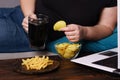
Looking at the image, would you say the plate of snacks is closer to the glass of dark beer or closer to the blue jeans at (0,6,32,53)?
the glass of dark beer

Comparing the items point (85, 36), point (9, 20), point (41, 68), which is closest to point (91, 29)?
point (85, 36)

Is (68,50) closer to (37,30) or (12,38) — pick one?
(37,30)

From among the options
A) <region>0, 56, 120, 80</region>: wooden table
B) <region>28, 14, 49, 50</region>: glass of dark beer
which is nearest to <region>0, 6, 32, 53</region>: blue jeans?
<region>28, 14, 49, 50</region>: glass of dark beer

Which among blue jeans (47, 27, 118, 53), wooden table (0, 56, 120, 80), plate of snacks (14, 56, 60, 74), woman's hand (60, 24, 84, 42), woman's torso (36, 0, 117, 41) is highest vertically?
woman's torso (36, 0, 117, 41)

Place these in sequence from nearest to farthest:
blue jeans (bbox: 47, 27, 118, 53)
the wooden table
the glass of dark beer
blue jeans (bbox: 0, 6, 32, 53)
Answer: the wooden table, the glass of dark beer, blue jeans (bbox: 47, 27, 118, 53), blue jeans (bbox: 0, 6, 32, 53)

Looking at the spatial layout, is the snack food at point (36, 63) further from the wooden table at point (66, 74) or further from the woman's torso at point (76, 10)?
the woman's torso at point (76, 10)

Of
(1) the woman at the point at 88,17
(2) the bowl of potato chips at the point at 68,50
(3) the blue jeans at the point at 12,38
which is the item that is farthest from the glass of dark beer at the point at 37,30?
(3) the blue jeans at the point at 12,38

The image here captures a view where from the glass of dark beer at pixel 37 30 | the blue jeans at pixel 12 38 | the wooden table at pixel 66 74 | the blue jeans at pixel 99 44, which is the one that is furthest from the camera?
the blue jeans at pixel 12 38

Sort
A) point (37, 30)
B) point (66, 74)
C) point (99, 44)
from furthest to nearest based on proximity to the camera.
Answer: point (99, 44), point (37, 30), point (66, 74)

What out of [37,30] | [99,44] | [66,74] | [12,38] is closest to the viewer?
[66,74]

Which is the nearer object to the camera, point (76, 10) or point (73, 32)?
point (73, 32)

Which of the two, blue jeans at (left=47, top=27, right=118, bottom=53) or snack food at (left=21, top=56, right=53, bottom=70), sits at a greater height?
snack food at (left=21, top=56, right=53, bottom=70)

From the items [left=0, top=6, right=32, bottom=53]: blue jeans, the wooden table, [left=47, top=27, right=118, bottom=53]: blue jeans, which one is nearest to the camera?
the wooden table

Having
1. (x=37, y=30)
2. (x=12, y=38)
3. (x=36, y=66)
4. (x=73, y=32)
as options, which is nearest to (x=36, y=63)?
(x=36, y=66)
